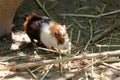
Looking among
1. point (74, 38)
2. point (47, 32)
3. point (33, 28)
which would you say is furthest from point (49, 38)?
point (74, 38)

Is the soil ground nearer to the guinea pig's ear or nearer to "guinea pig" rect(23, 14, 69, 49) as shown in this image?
"guinea pig" rect(23, 14, 69, 49)

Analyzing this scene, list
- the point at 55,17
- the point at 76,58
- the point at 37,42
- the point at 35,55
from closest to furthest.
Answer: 1. the point at 76,58
2. the point at 35,55
3. the point at 37,42
4. the point at 55,17

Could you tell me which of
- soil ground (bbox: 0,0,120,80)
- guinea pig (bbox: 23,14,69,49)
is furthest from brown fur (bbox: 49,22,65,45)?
soil ground (bbox: 0,0,120,80)

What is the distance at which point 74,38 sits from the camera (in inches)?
162

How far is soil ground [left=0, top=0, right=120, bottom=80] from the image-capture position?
345 cm

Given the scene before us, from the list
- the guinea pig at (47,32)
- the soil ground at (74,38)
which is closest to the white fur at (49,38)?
the guinea pig at (47,32)

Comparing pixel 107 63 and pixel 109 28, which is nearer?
pixel 107 63

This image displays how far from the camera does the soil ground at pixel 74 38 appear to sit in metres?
3.45

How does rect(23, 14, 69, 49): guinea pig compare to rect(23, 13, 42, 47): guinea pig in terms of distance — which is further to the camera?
rect(23, 13, 42, 47): guinea pig

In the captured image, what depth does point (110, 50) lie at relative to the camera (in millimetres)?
A: 3848

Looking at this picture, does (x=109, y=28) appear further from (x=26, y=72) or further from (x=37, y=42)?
(x=26, y=72)

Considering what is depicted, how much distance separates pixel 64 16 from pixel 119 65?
1.18 metres

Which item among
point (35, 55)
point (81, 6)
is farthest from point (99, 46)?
point (81, 6)

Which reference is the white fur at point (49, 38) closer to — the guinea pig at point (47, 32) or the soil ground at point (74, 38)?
the guinea pig at point (47, 32)
